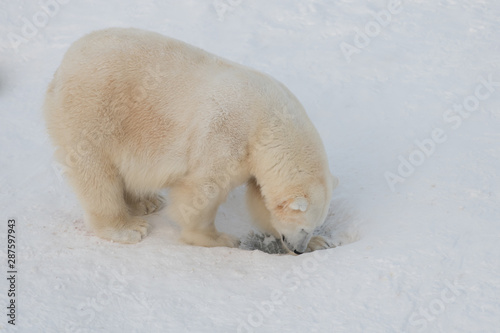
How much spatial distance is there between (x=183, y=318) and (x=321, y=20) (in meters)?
5.07

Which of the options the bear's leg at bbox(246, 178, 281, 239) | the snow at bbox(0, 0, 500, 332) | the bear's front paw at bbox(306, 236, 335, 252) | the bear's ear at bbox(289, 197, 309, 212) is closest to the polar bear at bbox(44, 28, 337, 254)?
the bear's ear at bbox(289, 197, 309, 212)

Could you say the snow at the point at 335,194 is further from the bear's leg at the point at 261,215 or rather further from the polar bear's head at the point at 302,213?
the polar bear's head at the point at 302,213

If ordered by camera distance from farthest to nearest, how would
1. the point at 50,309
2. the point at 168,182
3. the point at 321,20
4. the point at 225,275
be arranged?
the point at 321,20
the point at 168,182
the point at 225,275
the point at 50,309

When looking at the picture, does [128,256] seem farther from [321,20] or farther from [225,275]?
[321,20]

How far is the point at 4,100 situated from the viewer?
6.31 meters

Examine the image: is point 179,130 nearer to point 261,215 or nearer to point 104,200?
point 104,200

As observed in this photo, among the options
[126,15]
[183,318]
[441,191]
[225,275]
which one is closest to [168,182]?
[225,275]

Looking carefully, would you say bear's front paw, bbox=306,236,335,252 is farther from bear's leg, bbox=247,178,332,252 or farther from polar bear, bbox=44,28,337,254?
polar bear, bbox=44,28,337,254

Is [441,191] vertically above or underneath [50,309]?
above

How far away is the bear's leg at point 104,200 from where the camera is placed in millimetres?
4168

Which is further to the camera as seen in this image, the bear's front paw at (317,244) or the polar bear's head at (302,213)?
the bear's front paw at (317,244)

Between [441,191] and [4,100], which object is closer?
[441,191]

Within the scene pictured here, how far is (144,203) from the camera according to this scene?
505cm

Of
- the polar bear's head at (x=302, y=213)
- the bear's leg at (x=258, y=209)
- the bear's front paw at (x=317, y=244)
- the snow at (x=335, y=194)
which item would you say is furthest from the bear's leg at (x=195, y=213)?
the bear's front paw at (x=317, y=244)
